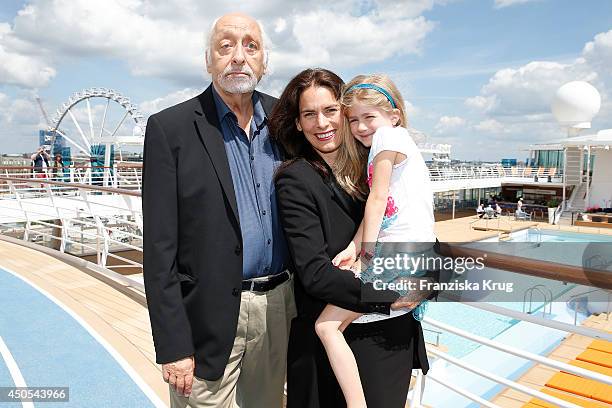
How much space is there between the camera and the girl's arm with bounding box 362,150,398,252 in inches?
50.3

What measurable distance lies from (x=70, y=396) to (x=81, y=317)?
1241 millimetres

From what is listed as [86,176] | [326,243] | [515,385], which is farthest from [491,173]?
[326,243]

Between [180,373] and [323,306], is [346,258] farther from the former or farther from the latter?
[180,373]

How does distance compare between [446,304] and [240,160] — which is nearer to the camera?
[240,160]

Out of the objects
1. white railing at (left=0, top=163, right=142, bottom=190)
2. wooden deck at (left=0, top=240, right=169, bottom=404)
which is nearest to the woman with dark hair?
wooden deck at (left=0, top=240, right=169, bottom=404)

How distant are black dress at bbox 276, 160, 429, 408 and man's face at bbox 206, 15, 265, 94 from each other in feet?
1.12

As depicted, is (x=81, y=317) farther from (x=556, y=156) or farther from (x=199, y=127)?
(x=556, y=156)

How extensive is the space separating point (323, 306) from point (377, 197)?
36cm

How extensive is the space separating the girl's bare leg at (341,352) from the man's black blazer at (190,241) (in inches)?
11.9

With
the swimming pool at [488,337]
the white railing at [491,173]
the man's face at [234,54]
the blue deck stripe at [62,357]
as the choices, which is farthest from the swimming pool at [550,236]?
the man's face at [234,54]

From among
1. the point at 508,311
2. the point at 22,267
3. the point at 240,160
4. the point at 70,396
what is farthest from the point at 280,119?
the point at 22,267

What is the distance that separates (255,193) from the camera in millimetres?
1487

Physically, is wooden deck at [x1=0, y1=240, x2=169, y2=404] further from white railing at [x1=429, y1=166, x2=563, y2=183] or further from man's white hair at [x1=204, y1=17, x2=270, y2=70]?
white railing at [x1=429, y1=166, x2=563, y2=183]

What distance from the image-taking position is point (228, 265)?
141 cm
